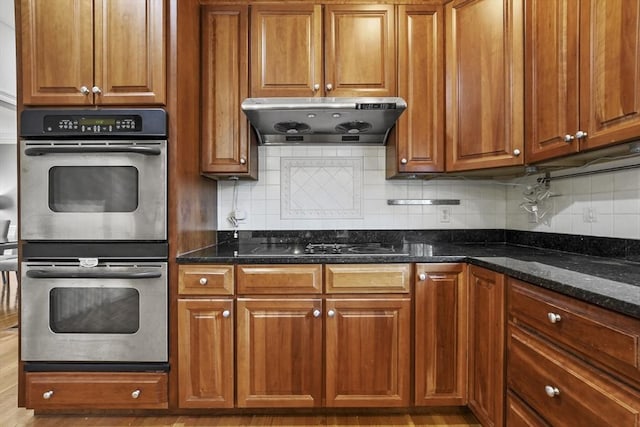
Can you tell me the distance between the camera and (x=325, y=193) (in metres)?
2.33

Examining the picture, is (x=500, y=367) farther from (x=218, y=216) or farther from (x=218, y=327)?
(x=218, y=216)

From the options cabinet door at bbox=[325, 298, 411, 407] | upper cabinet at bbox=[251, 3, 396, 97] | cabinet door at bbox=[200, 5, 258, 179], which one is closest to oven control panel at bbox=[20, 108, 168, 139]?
cabinet door at bbox=[200, 5, 258, 179]

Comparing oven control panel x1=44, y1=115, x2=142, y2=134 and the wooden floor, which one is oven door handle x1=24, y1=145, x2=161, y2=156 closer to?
oven control panel x1=44, y1=115, x2=142, y2=134

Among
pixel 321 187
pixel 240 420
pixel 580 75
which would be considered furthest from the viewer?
pixel 321 187

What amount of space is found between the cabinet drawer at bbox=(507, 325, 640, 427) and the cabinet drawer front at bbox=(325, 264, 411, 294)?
20.2 inches

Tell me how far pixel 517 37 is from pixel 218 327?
80.9 inches

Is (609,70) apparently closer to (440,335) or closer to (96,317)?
(440,335)

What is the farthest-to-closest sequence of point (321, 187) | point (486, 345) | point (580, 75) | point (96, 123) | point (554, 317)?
point (321, 187) → point (96, 123) → point (486, 345) → point (580, 75) → point (554, 317)

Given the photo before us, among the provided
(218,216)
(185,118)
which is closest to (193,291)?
(218,216)

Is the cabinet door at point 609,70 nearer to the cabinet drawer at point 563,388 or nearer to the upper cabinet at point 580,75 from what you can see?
the upper cabinet at point 580,75

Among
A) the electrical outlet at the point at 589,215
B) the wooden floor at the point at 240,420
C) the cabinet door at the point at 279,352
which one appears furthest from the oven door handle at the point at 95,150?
the electrical outlet at the point at 589,215

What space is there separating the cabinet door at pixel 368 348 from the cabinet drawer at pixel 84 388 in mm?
932

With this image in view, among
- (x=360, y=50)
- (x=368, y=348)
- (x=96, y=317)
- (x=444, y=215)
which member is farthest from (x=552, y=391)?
(x=96, y=317)

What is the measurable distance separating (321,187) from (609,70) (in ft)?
5.11
